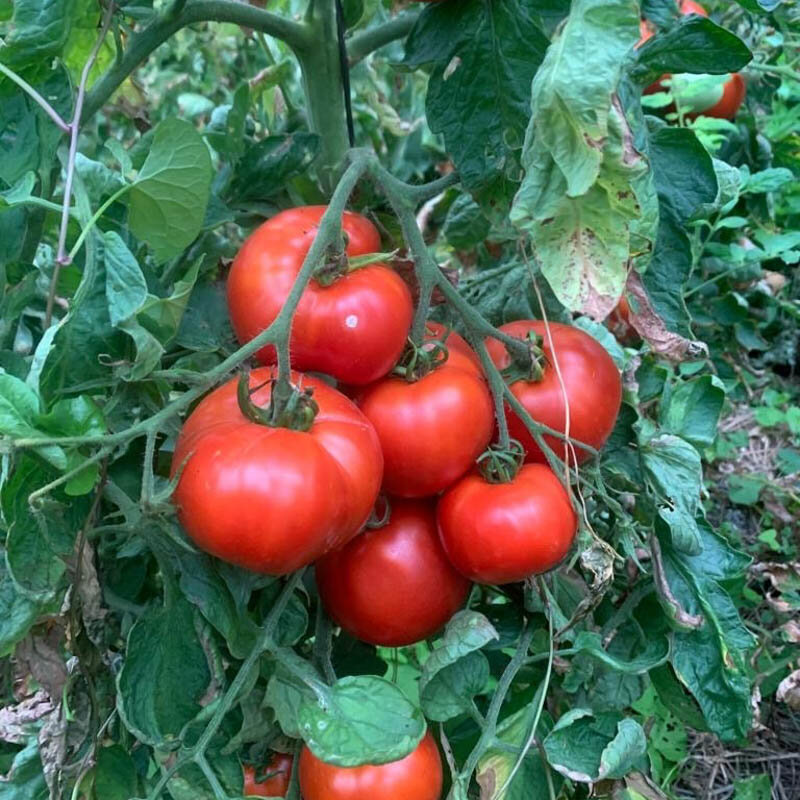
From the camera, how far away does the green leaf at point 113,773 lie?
0.84m

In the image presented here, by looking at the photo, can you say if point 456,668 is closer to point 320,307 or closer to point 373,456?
point 373,456

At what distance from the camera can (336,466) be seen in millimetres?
660

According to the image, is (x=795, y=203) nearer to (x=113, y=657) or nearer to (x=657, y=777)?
(x=657, y=777)

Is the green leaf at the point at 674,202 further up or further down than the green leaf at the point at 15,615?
further up

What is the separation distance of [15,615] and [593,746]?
1.73 ft

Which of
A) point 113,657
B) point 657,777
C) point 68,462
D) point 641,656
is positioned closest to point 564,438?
point 641,656

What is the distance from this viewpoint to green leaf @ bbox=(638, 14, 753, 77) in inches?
28.8

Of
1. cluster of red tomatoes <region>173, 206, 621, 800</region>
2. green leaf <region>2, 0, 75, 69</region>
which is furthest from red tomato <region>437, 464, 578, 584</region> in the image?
green leaf <region>2, 0, 75, 69</region>

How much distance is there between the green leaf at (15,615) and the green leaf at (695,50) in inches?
27.3

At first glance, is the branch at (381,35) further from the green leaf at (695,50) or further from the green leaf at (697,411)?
the green leaf at (697,411)

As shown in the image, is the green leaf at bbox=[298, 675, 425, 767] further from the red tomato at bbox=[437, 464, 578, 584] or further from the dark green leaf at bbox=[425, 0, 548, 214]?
the dark green leaf at bbox=[425, 0, 548, 214]

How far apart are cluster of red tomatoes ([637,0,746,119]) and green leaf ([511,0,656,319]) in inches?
28.4

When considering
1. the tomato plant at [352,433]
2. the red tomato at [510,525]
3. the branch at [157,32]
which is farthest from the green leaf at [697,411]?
the branch at [157,32]

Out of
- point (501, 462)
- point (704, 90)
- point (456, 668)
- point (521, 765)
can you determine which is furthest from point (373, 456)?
point (704, 90)
